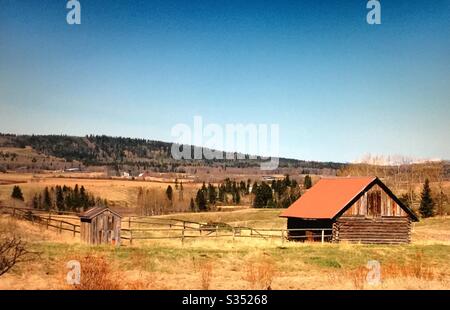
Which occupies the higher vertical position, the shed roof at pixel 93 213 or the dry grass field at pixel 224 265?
the shed roof at pixel 93 213

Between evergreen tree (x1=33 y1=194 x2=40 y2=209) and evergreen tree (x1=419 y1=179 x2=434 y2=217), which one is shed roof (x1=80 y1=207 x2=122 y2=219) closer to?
evergreen tree (x1=419 y1=179 x2=434 y2=217)

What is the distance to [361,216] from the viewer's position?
35594mm

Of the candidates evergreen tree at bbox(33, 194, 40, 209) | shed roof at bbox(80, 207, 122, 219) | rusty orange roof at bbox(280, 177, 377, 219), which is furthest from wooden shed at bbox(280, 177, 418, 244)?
evergreen tree at bbox(33, 194, 40, 209)

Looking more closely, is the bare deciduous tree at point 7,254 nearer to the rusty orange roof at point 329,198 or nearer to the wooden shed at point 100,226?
the wooden shed at point 100,226

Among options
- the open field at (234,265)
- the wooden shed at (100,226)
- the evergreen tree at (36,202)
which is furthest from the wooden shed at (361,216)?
the evergreen tree at (36,202)

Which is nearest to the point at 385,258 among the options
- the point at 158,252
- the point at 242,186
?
the point at 158,252

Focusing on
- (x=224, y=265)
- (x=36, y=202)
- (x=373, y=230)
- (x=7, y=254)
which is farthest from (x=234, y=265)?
(x=36, y=202)

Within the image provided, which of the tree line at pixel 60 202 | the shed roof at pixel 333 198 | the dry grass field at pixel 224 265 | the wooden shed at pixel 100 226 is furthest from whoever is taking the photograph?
the tree line at pixel 60 202

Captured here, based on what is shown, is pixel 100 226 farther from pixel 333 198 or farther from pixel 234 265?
pixel 333 198

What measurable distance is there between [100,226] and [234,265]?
1069cm

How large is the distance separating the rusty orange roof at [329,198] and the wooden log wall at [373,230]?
1.13 metres

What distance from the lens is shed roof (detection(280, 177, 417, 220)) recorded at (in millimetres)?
35125

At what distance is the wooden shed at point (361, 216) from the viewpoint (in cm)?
3500
